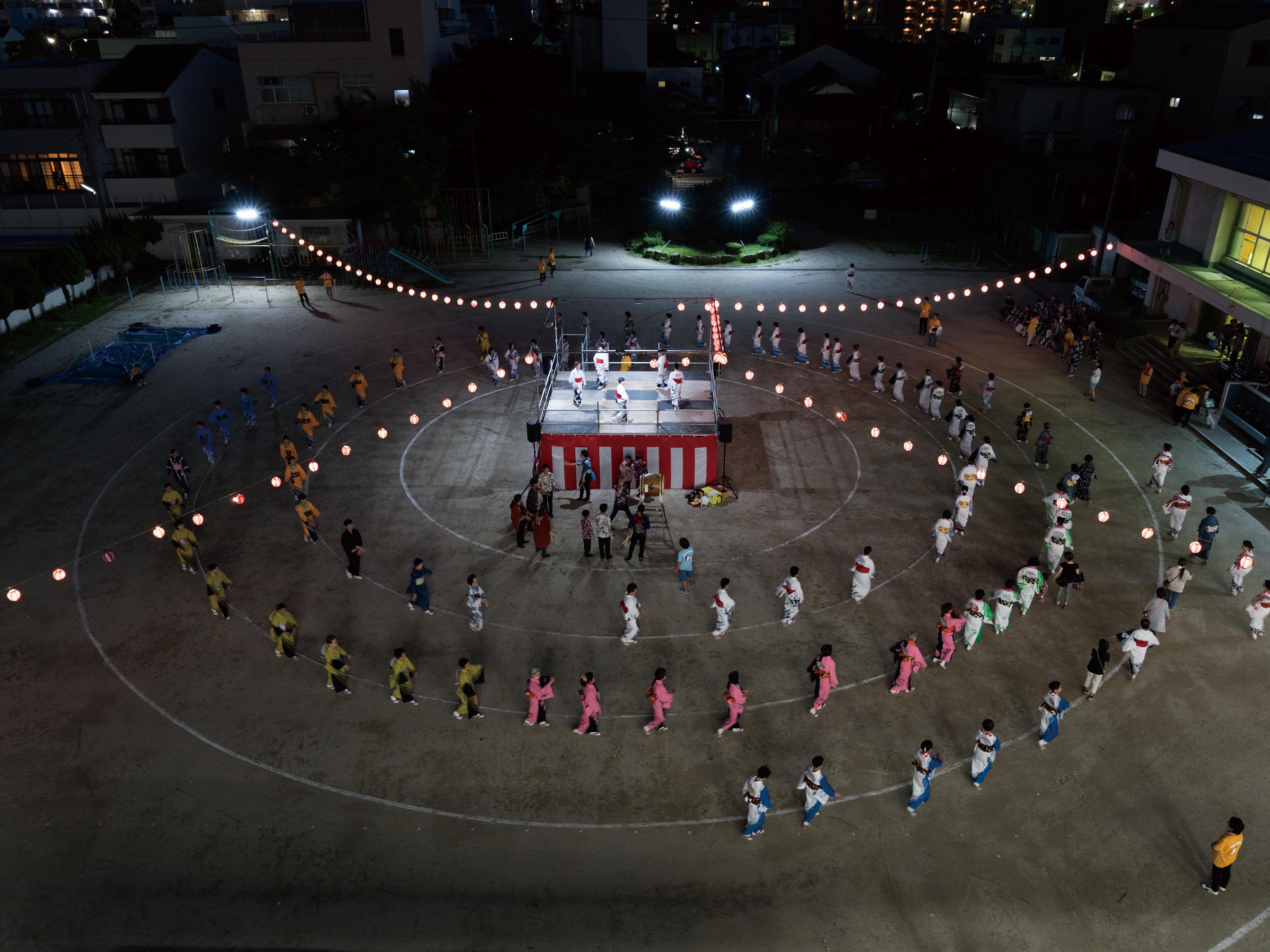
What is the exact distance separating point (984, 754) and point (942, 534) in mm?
6847

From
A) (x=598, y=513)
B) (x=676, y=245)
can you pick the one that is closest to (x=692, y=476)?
(x=598, y=513)

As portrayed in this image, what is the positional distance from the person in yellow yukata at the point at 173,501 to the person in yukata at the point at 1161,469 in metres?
24.5

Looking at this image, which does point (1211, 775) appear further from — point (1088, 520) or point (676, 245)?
point (676, 245)

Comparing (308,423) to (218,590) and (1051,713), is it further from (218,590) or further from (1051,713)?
(1051,713)

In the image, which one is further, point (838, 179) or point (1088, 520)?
point (838, 179)

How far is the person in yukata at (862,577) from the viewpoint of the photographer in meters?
18.0

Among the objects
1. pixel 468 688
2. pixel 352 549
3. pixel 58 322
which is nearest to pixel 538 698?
pixel 468 688

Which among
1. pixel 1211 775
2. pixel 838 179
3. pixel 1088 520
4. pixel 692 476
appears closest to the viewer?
pixel 1211 775

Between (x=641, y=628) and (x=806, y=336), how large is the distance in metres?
19.3

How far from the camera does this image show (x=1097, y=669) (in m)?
15.7

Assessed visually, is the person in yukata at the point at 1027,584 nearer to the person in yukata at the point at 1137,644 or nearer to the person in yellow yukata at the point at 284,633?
the person in yukata at the point at 1137,644

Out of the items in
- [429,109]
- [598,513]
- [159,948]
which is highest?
[429,109]

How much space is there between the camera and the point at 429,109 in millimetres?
Result: 46625

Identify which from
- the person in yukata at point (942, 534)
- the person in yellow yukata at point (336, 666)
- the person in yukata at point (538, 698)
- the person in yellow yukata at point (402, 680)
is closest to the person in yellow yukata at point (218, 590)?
the person in yellow yukata at point (336, 666)
